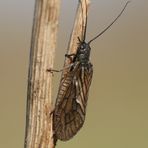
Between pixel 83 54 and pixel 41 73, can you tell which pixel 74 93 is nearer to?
pixel 83 54

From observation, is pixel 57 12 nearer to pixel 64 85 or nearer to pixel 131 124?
pixel 64 85

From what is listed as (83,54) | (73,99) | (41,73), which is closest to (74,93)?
(73,99)

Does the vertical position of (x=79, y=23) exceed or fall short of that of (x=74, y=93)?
it exceeds it

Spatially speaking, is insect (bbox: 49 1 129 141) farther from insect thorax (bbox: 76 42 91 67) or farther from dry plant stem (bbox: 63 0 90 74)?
dry plant stem (bbox: 63 0 90 74)

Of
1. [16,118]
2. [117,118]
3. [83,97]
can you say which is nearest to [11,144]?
[16,118]

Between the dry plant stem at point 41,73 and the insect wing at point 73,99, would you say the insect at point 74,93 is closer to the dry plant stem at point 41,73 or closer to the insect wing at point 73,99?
the insect wing at point 73,99

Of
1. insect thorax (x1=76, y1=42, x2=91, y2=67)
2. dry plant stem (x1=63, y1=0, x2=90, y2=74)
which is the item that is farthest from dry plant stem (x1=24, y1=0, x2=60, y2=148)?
insect thorax (x1=76, y1=42, x2=91, y2=67)
